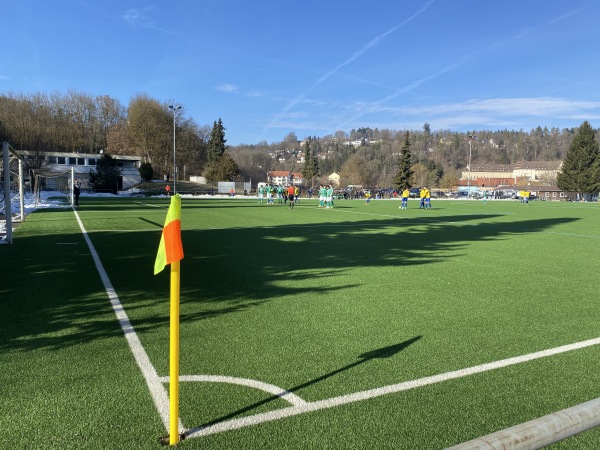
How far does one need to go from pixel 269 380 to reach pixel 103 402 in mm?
1390

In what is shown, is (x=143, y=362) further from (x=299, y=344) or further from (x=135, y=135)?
(x=135, y=135)

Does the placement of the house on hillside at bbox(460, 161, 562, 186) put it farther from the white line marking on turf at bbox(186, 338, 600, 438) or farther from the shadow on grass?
the white line marking on turf at bbox(186, 338, 600, 438)

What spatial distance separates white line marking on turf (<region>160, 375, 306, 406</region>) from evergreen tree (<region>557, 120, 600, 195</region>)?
85.3 m

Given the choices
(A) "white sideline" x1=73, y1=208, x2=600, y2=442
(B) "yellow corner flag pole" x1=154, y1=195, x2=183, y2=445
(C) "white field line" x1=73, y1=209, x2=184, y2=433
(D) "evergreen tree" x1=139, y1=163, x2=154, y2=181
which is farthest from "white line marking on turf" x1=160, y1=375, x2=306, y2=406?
(D) "evergreen tree" x1=139, y1=163, x2=154, y2=181

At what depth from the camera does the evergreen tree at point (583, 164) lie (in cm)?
7262

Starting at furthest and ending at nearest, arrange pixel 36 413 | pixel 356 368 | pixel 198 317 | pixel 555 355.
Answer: pixel 198 317 → pixel 555 355 → pixel 356 368 → pixel 36 413

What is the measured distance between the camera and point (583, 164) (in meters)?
73.6

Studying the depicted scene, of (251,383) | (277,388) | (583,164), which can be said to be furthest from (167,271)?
(583,164)

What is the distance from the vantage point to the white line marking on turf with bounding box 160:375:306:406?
3588 millimetres

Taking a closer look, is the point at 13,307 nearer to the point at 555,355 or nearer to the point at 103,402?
the point at 103,402

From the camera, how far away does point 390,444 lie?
9.73 ft

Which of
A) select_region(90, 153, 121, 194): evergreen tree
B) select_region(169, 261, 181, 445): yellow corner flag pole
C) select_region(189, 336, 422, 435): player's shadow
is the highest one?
select_region(90, 153, 121, 194): evergreen tree

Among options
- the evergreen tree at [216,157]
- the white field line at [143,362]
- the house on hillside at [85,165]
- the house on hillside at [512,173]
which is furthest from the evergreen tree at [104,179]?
the house on hillside at [512,173]

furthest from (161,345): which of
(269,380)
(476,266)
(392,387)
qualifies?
(476,266)
